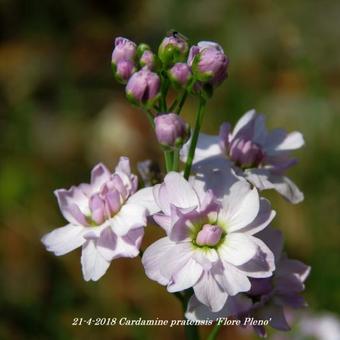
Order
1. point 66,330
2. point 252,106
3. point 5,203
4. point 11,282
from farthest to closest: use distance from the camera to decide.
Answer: point 252,106, point 5,203, point 11,282, point 66,330

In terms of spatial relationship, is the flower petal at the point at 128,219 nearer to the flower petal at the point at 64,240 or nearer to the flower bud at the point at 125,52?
the flower petal at the point at 64,240

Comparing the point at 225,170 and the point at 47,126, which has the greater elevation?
the point at 225,170

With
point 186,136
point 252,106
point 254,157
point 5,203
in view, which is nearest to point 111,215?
point 186,136

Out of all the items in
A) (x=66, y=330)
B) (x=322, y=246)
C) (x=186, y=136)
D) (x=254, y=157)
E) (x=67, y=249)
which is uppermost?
(x=186, y=136)

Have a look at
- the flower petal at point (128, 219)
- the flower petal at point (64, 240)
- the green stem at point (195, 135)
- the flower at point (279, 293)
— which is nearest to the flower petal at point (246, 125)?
the green stem at point (195, 135)

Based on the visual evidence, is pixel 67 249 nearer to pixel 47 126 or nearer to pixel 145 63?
pixel 145 63

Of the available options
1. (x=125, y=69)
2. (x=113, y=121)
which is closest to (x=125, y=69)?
(x=125, y=69)
